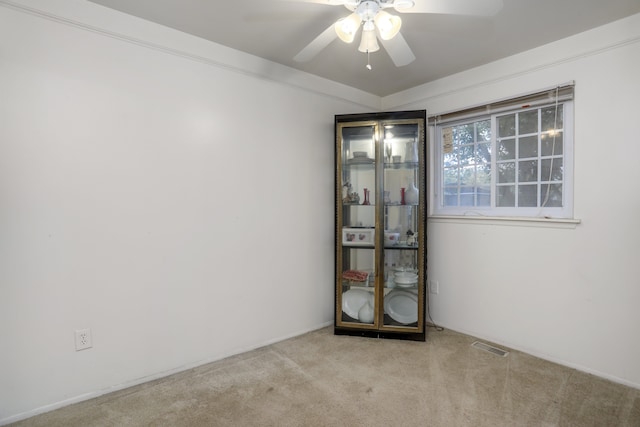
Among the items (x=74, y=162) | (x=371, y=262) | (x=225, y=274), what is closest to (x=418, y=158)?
(x=371, y=262)

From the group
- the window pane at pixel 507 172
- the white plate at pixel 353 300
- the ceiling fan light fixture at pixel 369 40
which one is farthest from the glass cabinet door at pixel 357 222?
the ceiling fan light fixture at pixel 369 40

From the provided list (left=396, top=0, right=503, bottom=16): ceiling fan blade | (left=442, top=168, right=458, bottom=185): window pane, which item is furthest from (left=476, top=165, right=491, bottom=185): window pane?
(left=396, top=0, right=503, bottom=16): ceiling fan blade

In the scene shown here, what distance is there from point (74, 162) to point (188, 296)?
1112 mm

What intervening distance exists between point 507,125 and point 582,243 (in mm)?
1095

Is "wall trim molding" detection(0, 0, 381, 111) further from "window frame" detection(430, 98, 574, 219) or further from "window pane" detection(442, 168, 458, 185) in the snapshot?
"window pane" detection(442, 168, 458, 185)

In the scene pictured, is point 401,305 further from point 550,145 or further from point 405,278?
point 550,145

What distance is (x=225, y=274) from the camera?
254 centimetres

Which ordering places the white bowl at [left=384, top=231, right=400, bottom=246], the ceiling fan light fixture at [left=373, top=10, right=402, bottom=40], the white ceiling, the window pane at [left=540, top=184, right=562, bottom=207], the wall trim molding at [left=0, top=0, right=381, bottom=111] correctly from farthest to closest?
the white bowl at [left=384, top=231, right=400, bottom=246] → the window pane at [left=540, top=184, right=562, bottom=207] → the white ceiling → the wall trim molding at [left=0, top=0, right=381, bottom=111] → the ceiling fan light fixture at [left=373, top=10, right=402, bottom=40]

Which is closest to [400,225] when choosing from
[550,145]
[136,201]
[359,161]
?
[359,161]

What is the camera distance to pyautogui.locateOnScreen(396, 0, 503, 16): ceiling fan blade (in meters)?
1.41

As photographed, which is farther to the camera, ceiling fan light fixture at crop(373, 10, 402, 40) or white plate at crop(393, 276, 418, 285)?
white plate at crop(393, 276, 418, 285)

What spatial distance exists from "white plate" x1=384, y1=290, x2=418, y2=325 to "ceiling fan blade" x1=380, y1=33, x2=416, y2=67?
1.98m

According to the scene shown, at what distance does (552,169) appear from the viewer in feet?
8.24

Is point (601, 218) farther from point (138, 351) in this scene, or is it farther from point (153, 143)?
point (138, 351)
